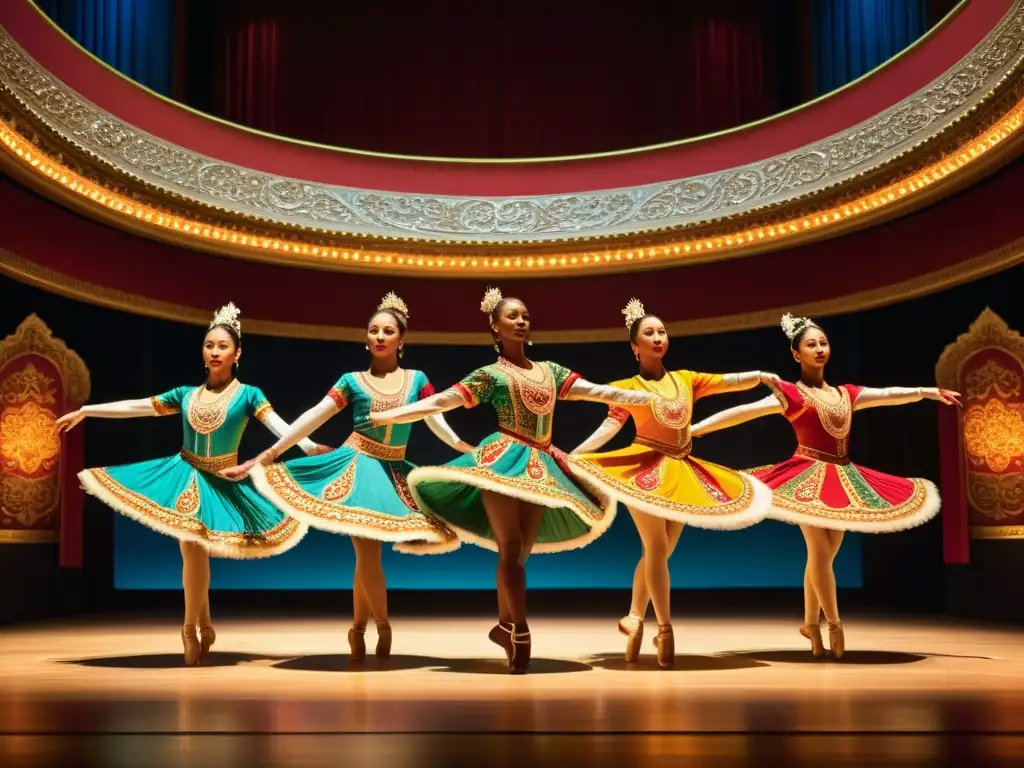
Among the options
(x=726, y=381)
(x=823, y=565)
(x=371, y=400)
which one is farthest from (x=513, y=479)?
(x=823, y=565)

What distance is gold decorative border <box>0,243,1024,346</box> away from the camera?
6.29 meters

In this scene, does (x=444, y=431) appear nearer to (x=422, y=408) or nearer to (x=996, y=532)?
(x=422, y=408)

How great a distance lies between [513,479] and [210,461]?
118 centimetres

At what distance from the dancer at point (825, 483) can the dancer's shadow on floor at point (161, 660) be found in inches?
74.3

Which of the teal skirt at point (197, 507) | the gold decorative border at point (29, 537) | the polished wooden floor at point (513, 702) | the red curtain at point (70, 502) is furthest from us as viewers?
the red curtain at point (70, 502)

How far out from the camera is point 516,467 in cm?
379

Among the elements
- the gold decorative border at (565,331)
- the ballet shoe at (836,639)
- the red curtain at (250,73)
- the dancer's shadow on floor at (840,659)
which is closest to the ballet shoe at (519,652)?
the dancer's shadow on floor at (840,659)

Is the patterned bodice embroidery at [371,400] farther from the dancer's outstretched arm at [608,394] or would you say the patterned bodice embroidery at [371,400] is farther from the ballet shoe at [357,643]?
the ballet shoe at [357,643]

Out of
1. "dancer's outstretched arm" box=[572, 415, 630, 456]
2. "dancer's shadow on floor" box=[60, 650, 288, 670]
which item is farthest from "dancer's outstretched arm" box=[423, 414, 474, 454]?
"dancer's shadow on floor" box=[60, 650, 288, 670]

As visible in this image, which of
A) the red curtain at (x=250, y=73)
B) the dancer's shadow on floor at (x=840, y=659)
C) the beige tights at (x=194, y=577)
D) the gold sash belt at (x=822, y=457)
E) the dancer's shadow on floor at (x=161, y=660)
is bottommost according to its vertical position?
the dancer's shadow on floor at (x=840, y=659)

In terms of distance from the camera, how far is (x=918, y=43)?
6625mm

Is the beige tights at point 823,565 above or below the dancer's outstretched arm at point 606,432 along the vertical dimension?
below

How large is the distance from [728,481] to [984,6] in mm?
3652

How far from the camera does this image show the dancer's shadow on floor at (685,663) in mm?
3949
